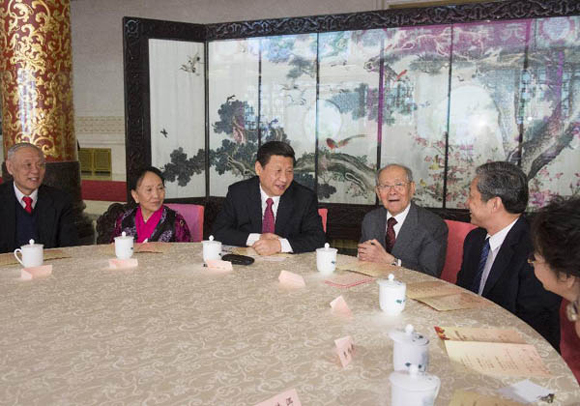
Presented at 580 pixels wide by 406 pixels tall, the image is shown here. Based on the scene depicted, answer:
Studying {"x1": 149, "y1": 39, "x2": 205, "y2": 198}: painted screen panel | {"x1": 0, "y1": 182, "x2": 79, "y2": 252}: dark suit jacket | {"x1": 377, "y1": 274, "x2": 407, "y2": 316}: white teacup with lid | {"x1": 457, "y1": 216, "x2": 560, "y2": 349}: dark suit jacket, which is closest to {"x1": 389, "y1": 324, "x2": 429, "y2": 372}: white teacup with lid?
{"x1": 377, "y1": 274, "x2": 407, "y2": 316}: white teacup with lid

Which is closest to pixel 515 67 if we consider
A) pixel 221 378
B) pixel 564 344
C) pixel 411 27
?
pixel 411 27

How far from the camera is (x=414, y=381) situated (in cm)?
89

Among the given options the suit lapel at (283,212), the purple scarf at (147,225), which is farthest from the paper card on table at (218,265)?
the purple scarf at (147,225)

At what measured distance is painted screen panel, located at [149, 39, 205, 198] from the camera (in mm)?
4953

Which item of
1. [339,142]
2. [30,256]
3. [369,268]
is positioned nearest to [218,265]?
[369,268]

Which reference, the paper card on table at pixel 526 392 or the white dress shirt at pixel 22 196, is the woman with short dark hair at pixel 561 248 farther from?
the white dress shirt at pixel 22 196

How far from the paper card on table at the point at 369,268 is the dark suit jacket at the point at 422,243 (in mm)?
426

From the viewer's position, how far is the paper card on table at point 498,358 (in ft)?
3.72

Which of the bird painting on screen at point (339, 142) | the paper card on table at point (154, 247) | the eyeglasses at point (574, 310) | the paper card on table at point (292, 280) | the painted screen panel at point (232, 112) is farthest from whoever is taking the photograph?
the painted screen panel at point (232, 112)

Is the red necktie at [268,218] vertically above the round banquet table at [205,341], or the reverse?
the red necktie at [268,218]

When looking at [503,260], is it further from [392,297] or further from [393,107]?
[393,107]

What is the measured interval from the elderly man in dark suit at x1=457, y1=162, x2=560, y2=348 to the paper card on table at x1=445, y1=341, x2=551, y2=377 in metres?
0.67

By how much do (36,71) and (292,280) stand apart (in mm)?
3494

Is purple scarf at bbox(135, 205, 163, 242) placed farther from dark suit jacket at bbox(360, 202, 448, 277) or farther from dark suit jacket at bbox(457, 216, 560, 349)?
dark suit jacket at bbox(457, 216, 560, 349)
